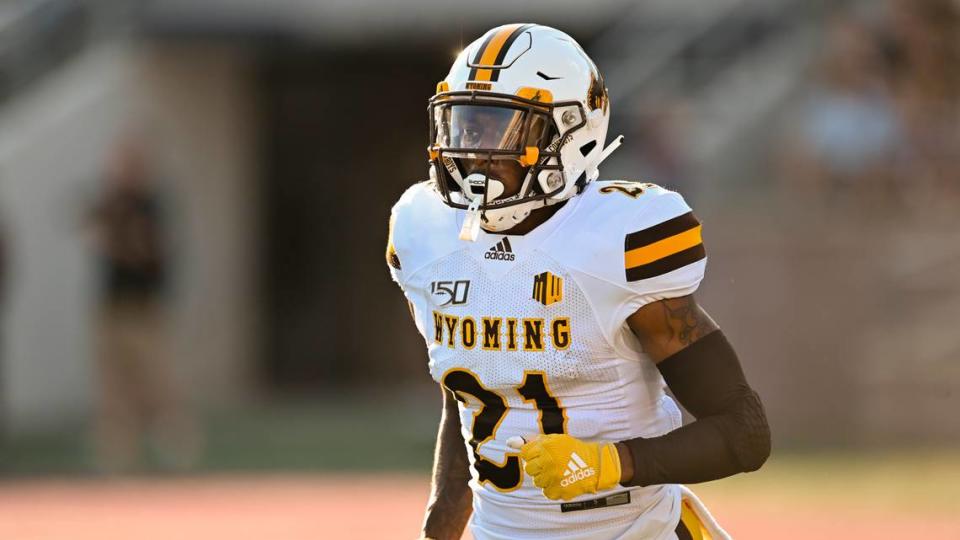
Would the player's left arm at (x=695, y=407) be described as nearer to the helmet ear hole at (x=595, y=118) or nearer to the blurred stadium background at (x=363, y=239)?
the helmet ear hole at (x=595, y=118)

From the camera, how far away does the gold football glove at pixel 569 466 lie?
11.2 feet

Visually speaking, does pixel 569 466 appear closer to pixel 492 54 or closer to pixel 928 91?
pixel 492 54

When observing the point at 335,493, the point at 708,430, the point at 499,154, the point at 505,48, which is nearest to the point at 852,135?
the point at 335,493

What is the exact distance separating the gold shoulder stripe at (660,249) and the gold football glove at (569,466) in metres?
0.38

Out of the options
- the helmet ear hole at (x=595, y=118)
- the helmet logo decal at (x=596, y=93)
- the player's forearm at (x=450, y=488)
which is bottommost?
the player's forearm at (x=450, y=488)

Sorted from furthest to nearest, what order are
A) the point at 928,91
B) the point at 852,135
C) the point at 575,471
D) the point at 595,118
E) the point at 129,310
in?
the point at 928,91 < the point at 852,135 < the point at 129,310 < the point at 595,118 < the point at 575,471

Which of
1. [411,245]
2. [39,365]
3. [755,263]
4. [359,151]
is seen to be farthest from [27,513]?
[359,151]

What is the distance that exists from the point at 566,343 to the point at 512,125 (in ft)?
1.62

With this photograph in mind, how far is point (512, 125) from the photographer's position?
372 cm

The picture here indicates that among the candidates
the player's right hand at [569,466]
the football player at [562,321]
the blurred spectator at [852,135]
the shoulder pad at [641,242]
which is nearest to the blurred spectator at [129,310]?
the blurred spectator at [852,135]

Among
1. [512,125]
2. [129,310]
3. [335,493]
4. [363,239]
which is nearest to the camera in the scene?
[512,125]

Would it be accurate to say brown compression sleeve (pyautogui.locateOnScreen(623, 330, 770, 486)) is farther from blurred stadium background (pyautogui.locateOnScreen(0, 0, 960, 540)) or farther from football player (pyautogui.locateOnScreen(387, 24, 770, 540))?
blurred stadium background (pyautogui.locateOnScreen(0, 0, 960, 540))

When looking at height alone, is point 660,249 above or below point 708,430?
above

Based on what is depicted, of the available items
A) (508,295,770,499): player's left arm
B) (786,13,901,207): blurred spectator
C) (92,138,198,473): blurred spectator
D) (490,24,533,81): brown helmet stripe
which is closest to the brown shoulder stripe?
(508,295,770,499): player's left arm
